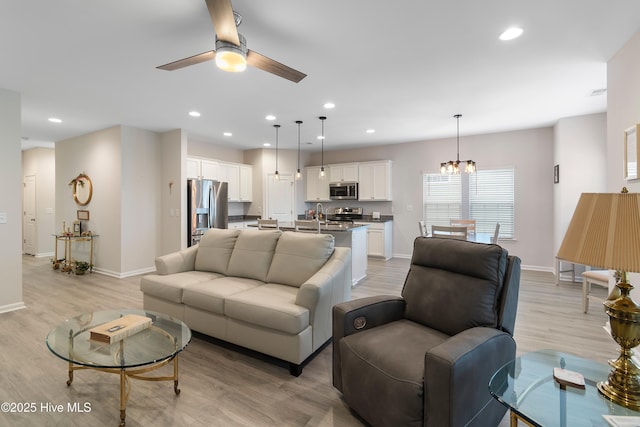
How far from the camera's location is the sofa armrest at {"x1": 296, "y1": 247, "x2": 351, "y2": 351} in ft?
7.88

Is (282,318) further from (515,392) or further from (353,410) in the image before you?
(515,392)

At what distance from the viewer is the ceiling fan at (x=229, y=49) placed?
1.79 m

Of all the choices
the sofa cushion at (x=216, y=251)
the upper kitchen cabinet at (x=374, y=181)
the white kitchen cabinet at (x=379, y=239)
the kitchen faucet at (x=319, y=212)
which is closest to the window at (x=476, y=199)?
the upper kitchen cabinet at (x=374, y=181)

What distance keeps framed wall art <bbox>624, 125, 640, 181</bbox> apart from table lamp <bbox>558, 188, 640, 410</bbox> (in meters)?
2.04

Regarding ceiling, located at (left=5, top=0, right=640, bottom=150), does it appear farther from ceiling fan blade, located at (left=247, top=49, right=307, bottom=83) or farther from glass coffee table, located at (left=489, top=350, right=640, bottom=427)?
glass coffee table, located at (left=489, top=350, right=640, bottom=427)

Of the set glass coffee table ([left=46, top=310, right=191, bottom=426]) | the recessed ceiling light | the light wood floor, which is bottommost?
the light wood floor

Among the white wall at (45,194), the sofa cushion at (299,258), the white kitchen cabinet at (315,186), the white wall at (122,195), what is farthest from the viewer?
the white kitchen cabinet at (315,186)

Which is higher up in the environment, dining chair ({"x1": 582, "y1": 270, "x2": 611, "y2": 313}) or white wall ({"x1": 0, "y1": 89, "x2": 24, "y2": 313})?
white wall ({"x1": 0, "y1": 89, "x2": 24, "y2": 313})

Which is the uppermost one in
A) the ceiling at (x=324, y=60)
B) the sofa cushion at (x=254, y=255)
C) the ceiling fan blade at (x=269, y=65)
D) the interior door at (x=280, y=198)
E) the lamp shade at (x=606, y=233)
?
the ceiling at (x=324, y=60)

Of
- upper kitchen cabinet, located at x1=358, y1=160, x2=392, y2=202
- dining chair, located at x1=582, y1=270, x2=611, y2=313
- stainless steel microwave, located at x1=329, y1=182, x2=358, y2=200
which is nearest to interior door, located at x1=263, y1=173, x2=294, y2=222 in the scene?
stainless steel microwave, located at x1=329, y1=182, x2=358, y2=200

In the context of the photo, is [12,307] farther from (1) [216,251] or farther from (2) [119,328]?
(2) [119,328]

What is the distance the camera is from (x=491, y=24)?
241cm

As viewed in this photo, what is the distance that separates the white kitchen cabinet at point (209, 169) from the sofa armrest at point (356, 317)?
5360 mm

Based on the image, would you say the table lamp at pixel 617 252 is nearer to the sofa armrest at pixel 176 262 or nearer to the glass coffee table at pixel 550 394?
the glass coffee table at pixel 550 394
